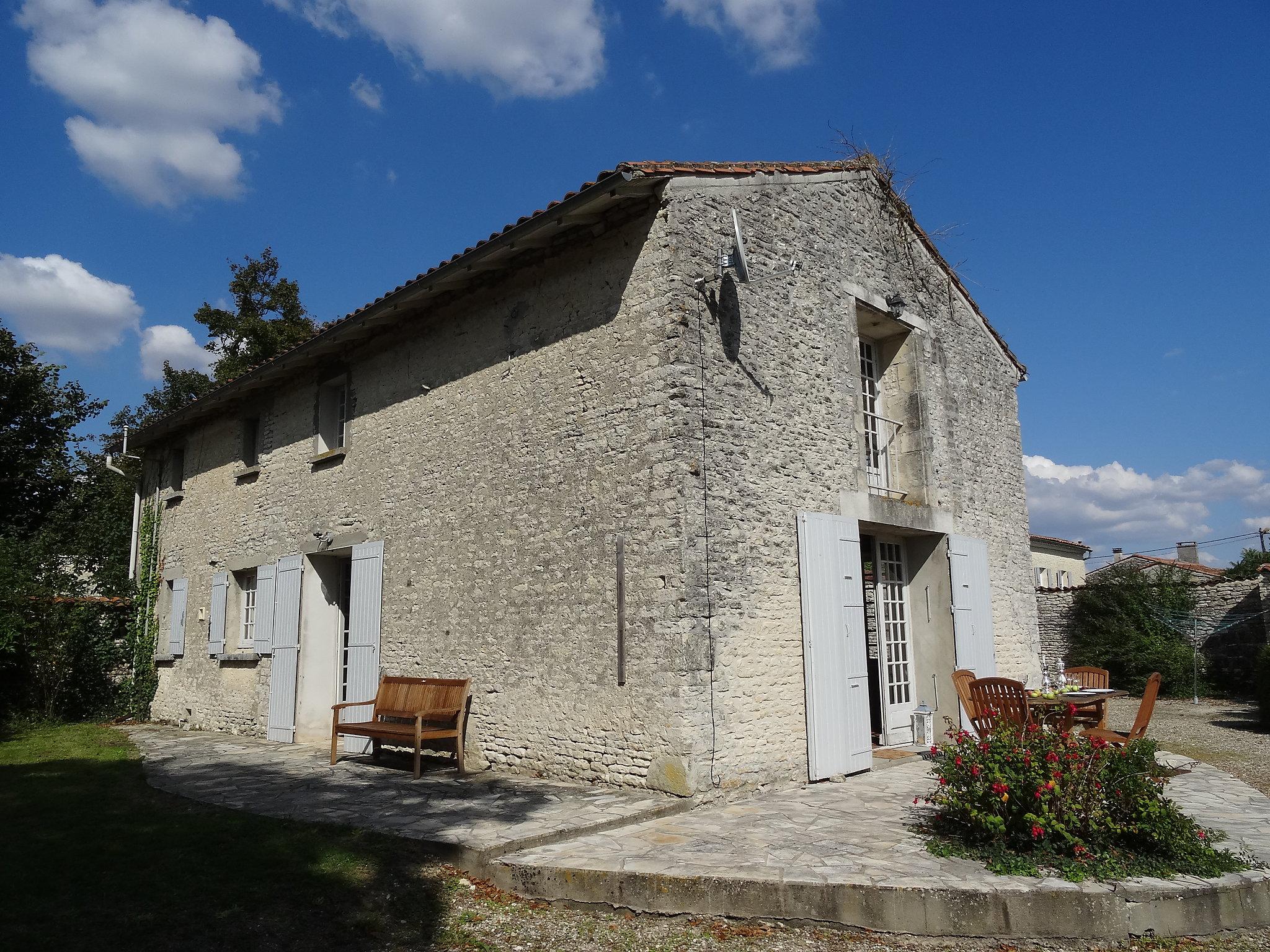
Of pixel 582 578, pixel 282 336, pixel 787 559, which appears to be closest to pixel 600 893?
pixel 582 578

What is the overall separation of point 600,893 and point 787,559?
11.1ft

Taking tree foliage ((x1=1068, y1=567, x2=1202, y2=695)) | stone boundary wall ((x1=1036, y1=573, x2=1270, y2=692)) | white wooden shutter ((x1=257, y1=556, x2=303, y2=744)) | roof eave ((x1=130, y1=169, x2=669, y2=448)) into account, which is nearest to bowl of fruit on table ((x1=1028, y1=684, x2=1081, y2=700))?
roof eave ((x1=130, y1=169, x2=669, y2=448))

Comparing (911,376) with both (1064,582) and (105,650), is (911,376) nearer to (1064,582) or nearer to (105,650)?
(105,650)

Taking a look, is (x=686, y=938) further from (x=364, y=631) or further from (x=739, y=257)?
(x=364, y=631)

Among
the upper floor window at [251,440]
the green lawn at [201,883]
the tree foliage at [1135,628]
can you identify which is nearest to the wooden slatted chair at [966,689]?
the green lawn at [201,883]

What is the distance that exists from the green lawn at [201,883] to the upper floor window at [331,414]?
203 inches

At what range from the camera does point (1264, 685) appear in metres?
10.9

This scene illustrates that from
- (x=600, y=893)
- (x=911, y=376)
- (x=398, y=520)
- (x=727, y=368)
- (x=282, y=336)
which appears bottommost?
(x=600, y=893)

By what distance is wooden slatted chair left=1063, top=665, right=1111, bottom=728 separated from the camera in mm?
7246

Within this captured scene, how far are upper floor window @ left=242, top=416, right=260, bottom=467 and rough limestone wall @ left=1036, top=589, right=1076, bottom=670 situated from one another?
562 inches

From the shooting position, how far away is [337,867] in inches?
183

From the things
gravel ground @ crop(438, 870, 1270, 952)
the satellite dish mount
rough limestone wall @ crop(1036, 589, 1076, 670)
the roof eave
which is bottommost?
gravel ground @ crop(438, 870, 1270, 952)

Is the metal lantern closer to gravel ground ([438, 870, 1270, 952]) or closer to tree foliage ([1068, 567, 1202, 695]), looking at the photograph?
gravel ground ([438, 870, 1270, 952])

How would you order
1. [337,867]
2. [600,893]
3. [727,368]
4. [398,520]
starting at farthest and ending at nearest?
[398,520]
[727,368]
[337,867]
[600,893]
